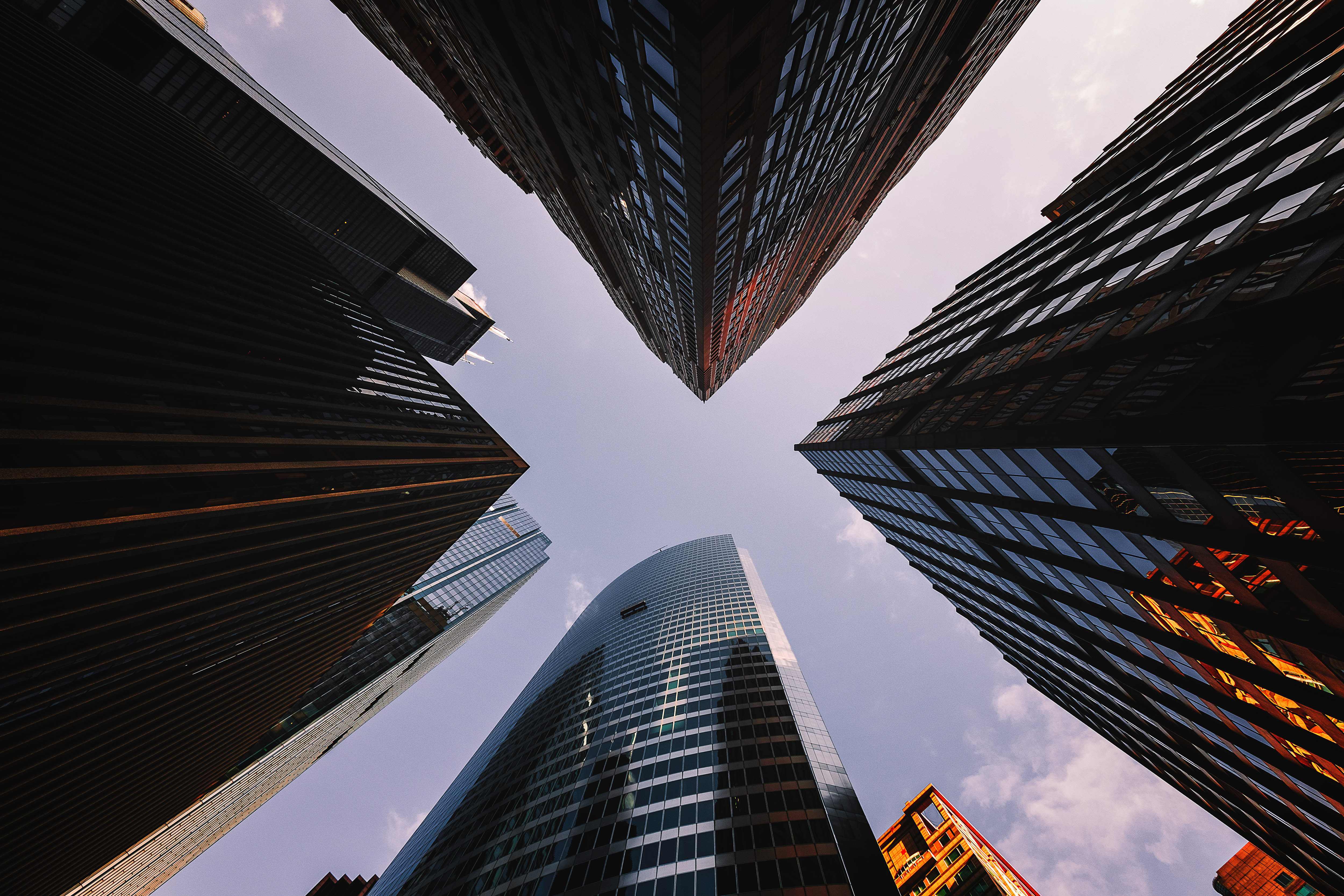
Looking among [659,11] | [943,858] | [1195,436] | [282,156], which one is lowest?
[943,858]

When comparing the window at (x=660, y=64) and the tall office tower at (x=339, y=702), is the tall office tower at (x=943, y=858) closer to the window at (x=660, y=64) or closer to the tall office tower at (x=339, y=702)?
the window at (x=660, y=64)

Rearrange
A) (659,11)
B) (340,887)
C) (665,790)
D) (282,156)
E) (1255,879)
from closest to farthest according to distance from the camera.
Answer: (659,11), (665,790), (1255,879), (282,156), (340,887)

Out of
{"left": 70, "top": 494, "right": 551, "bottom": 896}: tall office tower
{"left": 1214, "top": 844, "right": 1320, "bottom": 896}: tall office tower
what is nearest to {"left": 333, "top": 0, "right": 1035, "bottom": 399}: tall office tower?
{"left": 70, "top": 494, "right": 551, "bottom": 896}: tall office tower

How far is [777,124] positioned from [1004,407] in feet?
59.7

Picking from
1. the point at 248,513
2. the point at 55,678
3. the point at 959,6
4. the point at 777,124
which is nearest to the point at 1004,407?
the point at 777,124

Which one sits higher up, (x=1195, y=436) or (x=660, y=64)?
(x=660, y=64)

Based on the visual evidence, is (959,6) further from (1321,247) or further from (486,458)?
(486,458)

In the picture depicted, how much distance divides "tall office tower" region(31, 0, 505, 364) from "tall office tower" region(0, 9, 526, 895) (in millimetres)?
28072

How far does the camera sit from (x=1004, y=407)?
21.0 metres

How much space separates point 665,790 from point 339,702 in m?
91.3

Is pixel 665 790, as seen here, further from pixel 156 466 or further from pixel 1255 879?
pixel 1255 879

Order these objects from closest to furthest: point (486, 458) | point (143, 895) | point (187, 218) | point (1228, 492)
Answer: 1. point (1228, 492)
2. point (187, 218)
3. point (486, 458)
4. point (143, 895)

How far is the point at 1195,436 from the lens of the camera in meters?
12.0

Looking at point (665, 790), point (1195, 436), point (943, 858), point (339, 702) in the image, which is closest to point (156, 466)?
point (1195, 436)
